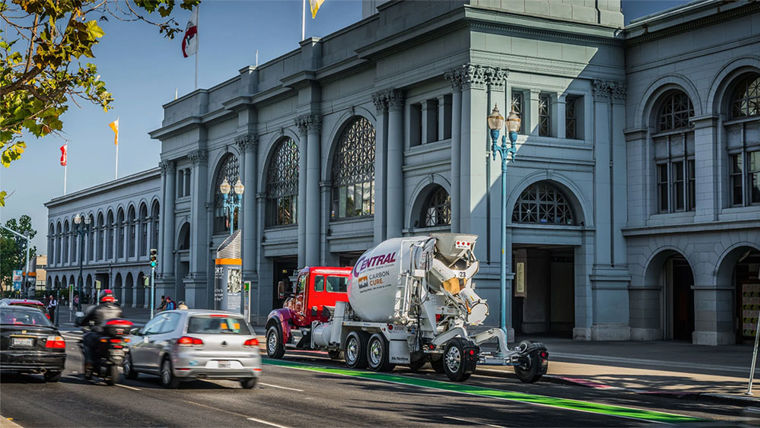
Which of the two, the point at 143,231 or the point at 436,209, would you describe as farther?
the point at 143,231

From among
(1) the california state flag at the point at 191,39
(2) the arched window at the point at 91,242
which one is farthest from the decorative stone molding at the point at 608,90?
(2) the arched window at the point at 91,242

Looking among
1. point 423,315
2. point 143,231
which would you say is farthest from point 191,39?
point 423,315

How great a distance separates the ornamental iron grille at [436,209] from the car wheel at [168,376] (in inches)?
946

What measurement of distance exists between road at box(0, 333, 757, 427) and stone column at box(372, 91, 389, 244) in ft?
73.0

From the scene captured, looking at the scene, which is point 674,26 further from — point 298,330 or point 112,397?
point 112,397

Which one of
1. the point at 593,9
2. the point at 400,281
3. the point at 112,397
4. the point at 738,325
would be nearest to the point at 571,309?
the point at 738,325

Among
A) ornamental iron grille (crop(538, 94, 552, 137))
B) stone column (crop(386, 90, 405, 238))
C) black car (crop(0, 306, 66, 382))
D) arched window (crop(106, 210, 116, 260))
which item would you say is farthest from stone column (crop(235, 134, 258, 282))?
arched window (crop(106, 210, 116, 260))

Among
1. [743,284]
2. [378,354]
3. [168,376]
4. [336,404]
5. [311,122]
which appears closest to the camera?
[336,404]

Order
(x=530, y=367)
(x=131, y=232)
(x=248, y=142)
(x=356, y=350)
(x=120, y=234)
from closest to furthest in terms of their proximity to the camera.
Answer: (x=530, y=367) → (x=356, y=350) → (x=248, y=142) → (x=131, y=232) → (x=120, y=234)

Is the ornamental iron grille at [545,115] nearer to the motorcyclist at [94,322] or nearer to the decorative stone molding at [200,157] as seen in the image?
the motorcyclist at [94,322]

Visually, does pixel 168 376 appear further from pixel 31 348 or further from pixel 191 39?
pixel 191 39

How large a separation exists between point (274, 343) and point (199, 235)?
35369 millimetres

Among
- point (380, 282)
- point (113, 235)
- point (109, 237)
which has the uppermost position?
point (113, 235)

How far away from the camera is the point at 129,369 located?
827 inches
